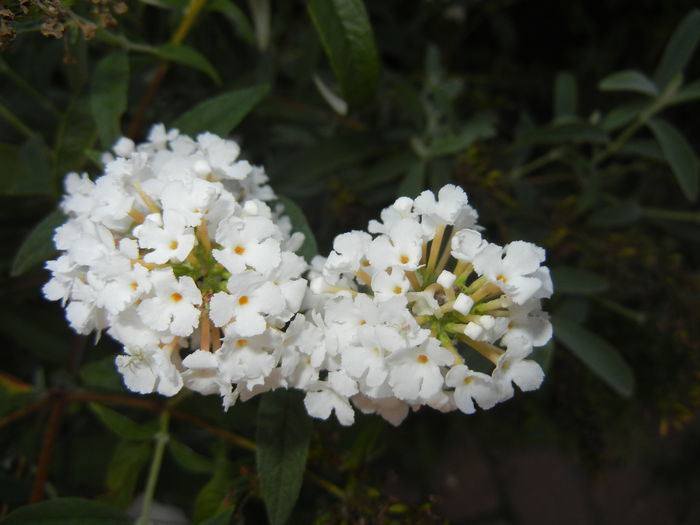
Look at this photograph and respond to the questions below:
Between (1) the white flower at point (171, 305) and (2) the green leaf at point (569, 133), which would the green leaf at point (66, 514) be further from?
(2) the green leaf at point (569, 133)

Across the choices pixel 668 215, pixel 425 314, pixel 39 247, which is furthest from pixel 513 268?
pixel 668 215

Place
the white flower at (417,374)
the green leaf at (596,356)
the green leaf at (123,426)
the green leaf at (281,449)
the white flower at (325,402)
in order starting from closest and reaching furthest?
the white flower at (417,374) → the white flower at (325,402) → the green leaf at (281,449) → the green leaf at (123,426) → the green leaf at (596,356)

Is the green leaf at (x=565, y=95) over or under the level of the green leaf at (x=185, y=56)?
under

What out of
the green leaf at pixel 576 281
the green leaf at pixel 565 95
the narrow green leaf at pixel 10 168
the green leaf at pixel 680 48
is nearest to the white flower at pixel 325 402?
the green leaf at pixel 576 281

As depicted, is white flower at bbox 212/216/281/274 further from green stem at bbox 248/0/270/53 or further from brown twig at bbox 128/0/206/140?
green stem at bbox 248/0/270/53

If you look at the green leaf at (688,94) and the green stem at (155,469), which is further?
the green leaf at (688,94)

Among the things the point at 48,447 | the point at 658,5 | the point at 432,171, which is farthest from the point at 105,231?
the point at 658,5

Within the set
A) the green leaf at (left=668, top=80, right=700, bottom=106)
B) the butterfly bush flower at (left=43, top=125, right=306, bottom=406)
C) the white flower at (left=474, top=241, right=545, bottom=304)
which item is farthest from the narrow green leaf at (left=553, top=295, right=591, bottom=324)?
the butterfly bush flower at (left=43, top=125, right=306, bottom=406)

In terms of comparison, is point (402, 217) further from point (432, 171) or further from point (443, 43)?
point (443, 43)
